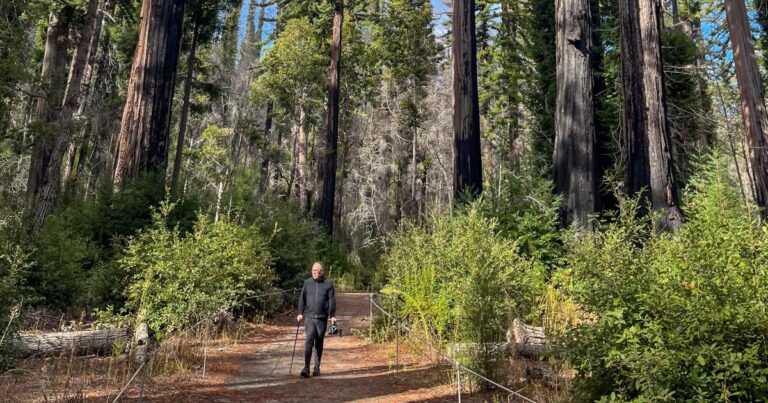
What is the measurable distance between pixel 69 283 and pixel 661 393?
8311 millimetres

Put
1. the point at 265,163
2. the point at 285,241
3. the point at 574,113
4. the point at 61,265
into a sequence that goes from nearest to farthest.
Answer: the point at 61,265, the point at 574,113, the point at 285,241, the point at 265,163

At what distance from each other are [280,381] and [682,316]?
17.9 ft

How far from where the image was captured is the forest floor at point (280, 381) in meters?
5.81

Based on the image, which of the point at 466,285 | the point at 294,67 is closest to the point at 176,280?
the point at 466,285

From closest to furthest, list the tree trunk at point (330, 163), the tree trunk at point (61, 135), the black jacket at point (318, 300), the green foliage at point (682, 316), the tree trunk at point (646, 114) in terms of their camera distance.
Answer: the green foliage at point (682, 316) < the black jacket at point (318, 300) < the tree trunk at point (646, 114) < the tree trunk at point (61, 135) < the tree trunk at point (330, 163)

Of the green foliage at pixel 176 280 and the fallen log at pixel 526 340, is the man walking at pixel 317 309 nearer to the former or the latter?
the green foliage at pixel 176 280

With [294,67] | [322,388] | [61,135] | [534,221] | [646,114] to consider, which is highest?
[294,67]

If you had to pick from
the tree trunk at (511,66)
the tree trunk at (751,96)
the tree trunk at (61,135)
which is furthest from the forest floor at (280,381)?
the tree trunk at (511,66)

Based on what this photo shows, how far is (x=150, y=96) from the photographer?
37.3ft

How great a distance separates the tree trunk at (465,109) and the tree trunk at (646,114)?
395cm

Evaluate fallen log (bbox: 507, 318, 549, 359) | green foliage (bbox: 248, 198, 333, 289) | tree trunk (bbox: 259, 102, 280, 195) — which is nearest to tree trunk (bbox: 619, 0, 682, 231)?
fallen log (bbox: 507, 318, 549, 359)

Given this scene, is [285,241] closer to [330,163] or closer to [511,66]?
[330,163]

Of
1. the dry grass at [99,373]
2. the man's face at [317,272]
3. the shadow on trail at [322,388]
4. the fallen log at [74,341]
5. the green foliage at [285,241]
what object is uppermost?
the green foliage at [285,241]

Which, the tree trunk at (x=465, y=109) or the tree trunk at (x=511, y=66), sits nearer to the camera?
the tree trunk at (x=465, y=109)
